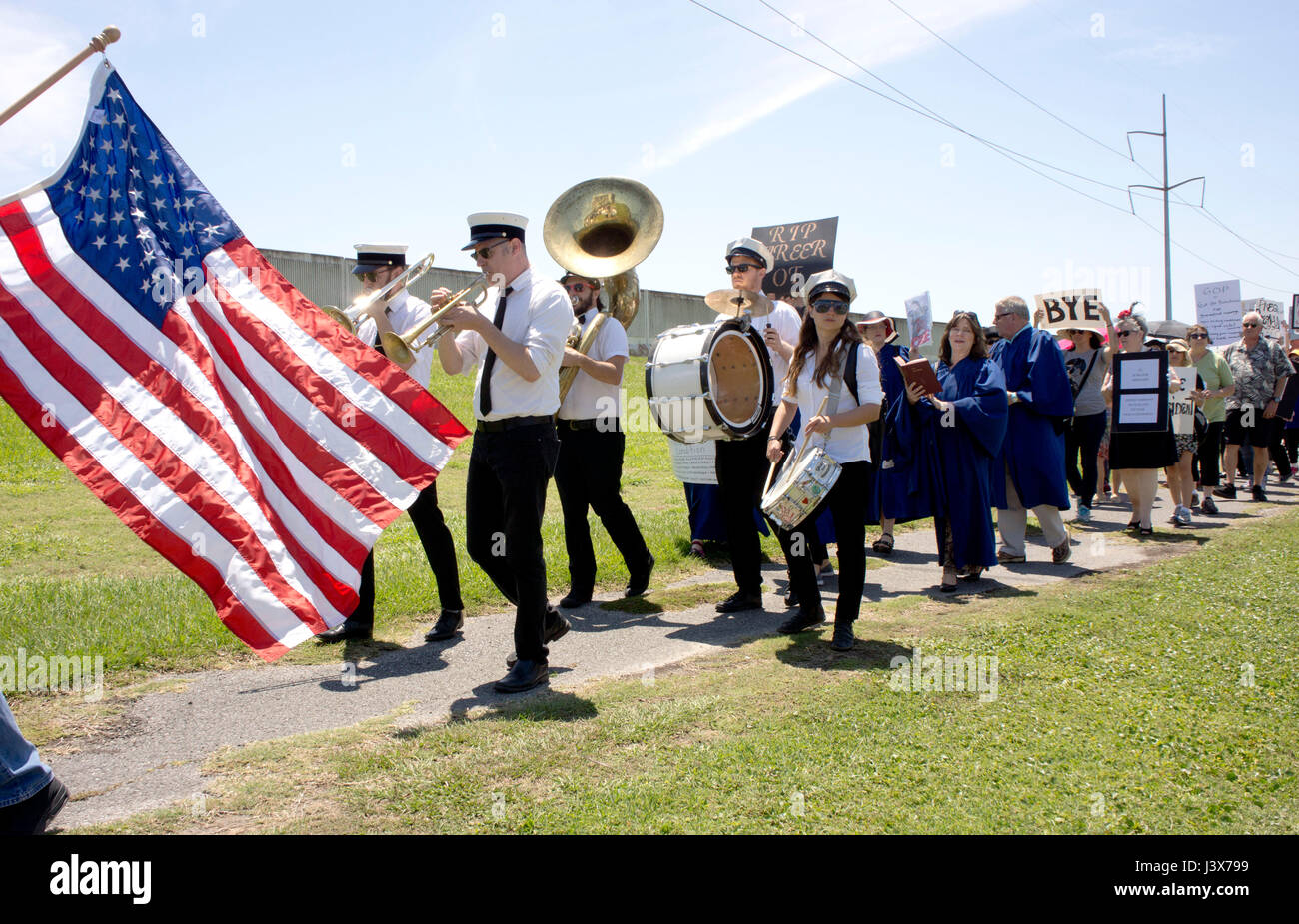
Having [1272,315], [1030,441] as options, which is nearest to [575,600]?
[1030,441]

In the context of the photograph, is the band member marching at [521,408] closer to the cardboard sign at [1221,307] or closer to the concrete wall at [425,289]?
the concrete wall at [425,289]

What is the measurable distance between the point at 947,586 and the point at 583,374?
321cm

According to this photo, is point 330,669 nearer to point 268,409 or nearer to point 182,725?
point 182,725

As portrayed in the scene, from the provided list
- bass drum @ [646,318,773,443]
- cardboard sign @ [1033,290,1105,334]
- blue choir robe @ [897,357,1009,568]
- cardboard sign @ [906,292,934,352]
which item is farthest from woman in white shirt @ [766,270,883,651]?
cardboard sign @ [906,292,934,352]

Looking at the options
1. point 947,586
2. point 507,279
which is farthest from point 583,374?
point 947,586

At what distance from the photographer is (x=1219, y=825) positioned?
3.35 metres

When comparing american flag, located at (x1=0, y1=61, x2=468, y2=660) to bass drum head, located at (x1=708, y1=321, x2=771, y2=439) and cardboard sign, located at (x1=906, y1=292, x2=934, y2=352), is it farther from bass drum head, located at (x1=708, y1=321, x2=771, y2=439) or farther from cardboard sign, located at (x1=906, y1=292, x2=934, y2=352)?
cardboard sign, located at (x1=906, y1=292, x2=934, y2=352)

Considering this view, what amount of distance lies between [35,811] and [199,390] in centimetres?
179

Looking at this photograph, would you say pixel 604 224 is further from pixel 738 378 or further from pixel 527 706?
pixel 527 706

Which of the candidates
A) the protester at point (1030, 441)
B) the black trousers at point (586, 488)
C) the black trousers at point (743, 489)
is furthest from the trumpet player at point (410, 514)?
the protester at point (1030, 441)

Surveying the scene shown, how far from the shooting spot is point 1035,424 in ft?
30.0

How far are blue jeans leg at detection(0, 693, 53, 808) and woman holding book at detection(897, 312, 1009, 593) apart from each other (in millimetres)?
6099

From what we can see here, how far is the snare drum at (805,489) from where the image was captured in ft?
18.8

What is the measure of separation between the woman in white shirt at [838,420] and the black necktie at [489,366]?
6.29 feet
